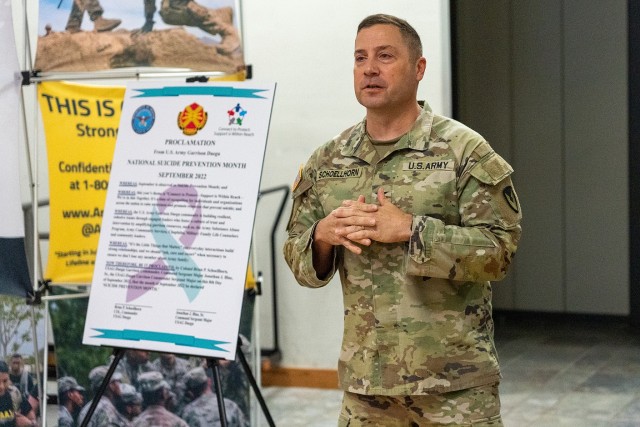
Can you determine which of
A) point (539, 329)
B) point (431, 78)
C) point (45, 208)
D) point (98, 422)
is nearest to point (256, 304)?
point (98, 422)

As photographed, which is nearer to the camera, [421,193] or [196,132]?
[421,193]

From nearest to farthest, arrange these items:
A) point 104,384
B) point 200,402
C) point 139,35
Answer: point 104,384
point 139,35
point 200,402

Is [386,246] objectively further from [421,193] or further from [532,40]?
[532,40]

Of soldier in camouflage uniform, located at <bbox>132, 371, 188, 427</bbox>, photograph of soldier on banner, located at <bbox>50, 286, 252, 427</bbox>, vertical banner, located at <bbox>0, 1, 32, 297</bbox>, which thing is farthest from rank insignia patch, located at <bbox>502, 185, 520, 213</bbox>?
soldier in camouflage uniform, located at <bbox>132, 371, 188, 427</bbox>

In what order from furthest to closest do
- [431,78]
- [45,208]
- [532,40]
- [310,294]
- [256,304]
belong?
[532,40] < [45,208] < [310,294] < [431,78] < [256,304]

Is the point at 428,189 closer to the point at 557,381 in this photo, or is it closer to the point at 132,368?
the point at 132,368

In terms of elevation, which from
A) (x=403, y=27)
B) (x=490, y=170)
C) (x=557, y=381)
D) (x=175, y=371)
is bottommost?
(x=557, y=381)

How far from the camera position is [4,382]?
421cm

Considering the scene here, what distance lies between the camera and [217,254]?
336 cm

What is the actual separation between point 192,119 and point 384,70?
3.72 feet

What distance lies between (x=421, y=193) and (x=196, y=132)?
1.20 m

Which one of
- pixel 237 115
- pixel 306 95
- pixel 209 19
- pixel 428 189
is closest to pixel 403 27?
pixel 428 189

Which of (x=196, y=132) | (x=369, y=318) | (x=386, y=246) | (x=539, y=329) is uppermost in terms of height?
(x=196, y=132)

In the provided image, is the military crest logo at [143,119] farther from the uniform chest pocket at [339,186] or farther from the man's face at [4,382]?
the man's face at [4,382]
